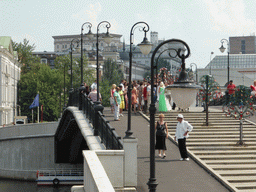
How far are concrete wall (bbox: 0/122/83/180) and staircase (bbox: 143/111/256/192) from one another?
69.0ft

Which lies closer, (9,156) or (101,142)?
(101,142)

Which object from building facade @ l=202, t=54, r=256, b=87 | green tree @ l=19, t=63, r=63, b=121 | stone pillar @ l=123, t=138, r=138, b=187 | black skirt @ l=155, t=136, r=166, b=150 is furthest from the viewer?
building facade @ l=202, t=54, r=256, b=87

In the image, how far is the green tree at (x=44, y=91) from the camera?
79.1 meters

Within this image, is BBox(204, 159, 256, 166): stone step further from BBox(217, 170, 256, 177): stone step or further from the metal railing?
the metal railing

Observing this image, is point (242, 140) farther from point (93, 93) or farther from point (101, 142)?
point (93, 93)

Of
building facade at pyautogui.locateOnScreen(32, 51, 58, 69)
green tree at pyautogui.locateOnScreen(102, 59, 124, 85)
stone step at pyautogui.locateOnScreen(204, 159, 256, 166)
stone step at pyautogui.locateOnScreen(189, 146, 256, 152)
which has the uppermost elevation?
building facade at pyautogui.locateOnScreen(32, 51, 58, 69)

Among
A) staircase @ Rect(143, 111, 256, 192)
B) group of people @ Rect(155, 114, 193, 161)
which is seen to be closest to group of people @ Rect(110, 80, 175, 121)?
staircase @ Rect(143, 111, 256, 192)

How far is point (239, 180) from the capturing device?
16.5 metres

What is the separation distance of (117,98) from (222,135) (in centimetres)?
529

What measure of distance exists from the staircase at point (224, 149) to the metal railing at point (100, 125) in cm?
311

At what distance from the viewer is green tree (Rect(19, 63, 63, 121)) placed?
79.1 metres

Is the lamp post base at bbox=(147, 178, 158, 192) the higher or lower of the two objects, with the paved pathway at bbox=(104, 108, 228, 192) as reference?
higher

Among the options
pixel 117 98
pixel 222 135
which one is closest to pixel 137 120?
pixel 117 98

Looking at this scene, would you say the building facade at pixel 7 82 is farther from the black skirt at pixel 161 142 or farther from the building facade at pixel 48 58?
the black skirt at pixel 161 142
